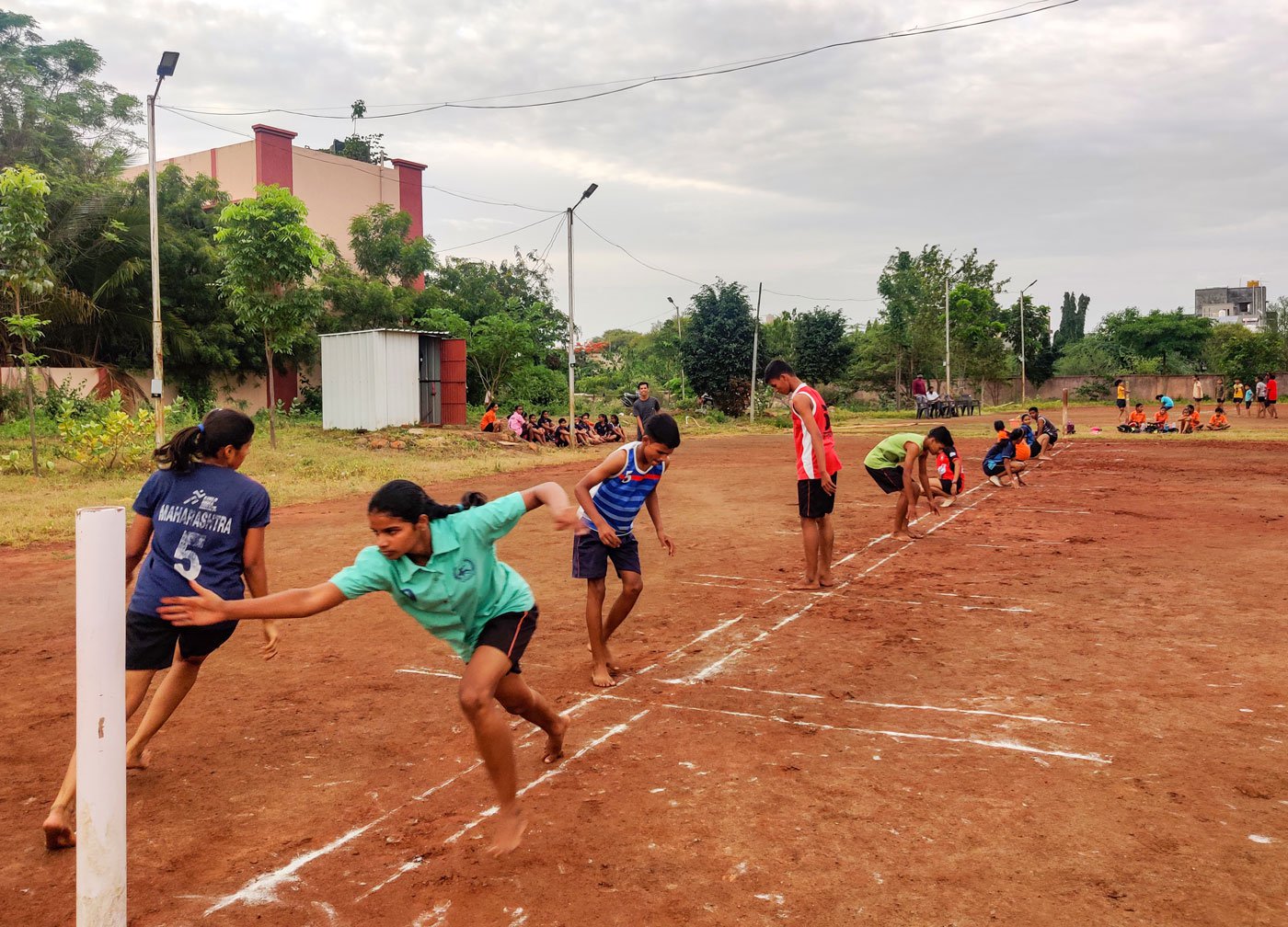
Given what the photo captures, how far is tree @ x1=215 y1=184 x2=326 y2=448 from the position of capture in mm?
20859

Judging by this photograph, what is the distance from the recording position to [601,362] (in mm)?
55062

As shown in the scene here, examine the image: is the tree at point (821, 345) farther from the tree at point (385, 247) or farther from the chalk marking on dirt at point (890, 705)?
the chalk marking on dirt at point (890, 705)

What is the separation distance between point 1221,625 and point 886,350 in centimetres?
4298

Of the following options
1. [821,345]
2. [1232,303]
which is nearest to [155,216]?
→ [821,345]

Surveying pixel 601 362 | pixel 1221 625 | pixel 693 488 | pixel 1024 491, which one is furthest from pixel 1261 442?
pixel 601 362

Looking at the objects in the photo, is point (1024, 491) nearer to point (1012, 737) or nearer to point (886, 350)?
point (1012, 737)

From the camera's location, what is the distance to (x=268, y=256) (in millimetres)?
21141

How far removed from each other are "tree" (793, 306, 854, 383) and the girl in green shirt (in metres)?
41.3

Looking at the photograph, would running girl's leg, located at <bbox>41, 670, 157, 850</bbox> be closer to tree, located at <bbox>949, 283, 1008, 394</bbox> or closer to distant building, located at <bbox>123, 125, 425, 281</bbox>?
distant building, located at <bbox>123, 125, 425, 281</bbox>

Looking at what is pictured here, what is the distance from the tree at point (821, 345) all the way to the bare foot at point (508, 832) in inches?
1638

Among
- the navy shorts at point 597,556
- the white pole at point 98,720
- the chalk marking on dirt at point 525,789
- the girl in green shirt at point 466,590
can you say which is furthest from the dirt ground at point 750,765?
the white pole at point 98,720

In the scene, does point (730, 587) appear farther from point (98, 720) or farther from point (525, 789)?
point (98, 720)

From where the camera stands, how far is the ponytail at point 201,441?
404cm

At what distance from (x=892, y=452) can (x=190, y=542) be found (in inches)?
316
